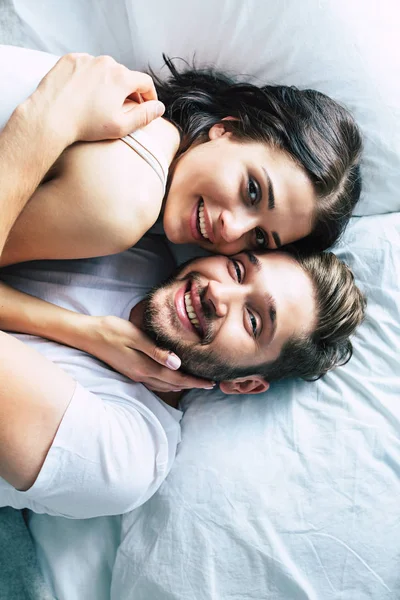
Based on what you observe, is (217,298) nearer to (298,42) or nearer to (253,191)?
(253,191)

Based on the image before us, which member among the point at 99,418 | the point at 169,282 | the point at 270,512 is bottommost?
the point at 270,512

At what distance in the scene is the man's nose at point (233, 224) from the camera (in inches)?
41.6

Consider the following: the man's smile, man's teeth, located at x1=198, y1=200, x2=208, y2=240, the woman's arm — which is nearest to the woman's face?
man's teeth, located at x1=198, y1=200, x2=208, y2=240

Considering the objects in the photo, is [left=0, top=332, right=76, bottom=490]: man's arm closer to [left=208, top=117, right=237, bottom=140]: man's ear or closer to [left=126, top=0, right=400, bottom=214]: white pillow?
[left=208, top=117, right=237, bottom=140]: man's ear

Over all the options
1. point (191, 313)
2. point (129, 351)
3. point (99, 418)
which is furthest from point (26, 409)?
point (191, 313)

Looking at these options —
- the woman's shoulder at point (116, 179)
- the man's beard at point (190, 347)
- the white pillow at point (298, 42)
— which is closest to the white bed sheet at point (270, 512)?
the man's beard at point (190, 347)

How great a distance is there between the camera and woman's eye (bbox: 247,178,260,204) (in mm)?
1073

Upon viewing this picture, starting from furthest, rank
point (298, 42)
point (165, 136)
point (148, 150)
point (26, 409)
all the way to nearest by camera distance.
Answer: point (298, 42) < point (165, 136) < point (148, 150) < point (26, 409)

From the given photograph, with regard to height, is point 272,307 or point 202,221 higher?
point 202,221

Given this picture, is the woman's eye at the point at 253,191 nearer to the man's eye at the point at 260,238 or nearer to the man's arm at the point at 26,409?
the man's eye at the point at 260,238

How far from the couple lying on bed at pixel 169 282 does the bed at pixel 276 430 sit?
7cm

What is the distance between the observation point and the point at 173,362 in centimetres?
105

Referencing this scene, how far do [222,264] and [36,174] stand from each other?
0.39 metres

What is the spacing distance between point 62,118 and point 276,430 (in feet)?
2.31
